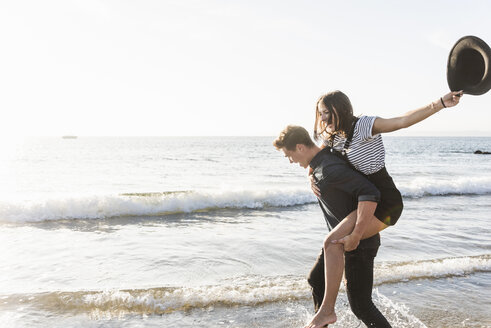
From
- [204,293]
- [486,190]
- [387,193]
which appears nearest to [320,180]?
[387,193]

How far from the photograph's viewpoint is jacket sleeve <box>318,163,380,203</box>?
114 inches

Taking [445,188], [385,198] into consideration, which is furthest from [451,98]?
[445,188]

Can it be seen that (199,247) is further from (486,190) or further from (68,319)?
(486,190)

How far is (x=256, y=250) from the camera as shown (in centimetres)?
814

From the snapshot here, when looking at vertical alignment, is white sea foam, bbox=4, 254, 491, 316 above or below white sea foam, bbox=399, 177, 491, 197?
above

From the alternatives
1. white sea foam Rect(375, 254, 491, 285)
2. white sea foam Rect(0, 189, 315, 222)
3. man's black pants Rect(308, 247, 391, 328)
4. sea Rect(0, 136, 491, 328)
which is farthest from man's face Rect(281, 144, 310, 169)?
white sea foam Rect(0, 189, 315, 222)

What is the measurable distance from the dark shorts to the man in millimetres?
86

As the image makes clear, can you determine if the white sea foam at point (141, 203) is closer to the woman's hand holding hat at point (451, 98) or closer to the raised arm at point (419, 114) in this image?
the raised arm at point (419, 114)

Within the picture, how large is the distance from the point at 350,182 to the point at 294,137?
0.61 m

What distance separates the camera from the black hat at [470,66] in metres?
2.70

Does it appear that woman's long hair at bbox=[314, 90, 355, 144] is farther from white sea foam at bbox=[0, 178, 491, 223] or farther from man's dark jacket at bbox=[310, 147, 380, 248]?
white sea foam at bbox=[0, 178, 491, 223]

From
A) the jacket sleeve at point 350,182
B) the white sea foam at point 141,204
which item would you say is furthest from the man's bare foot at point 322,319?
the white sea foam at point 141,204

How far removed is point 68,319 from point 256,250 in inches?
155

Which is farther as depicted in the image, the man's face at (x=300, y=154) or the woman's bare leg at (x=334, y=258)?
the man's face at (x=300, y=154)
